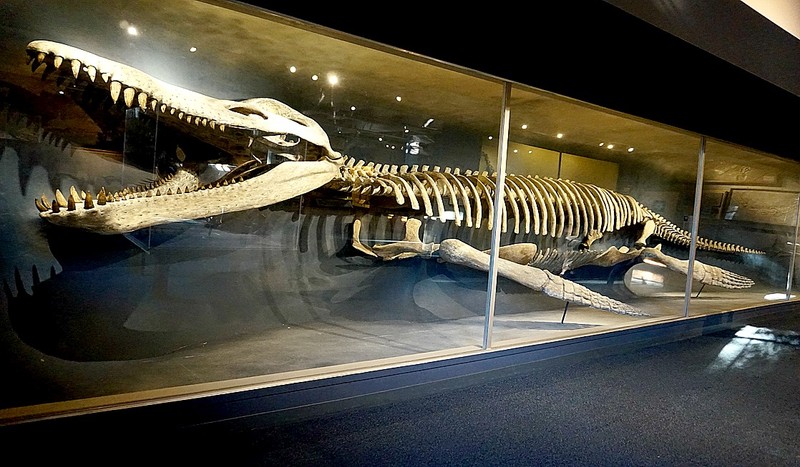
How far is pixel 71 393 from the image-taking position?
83.6 inches

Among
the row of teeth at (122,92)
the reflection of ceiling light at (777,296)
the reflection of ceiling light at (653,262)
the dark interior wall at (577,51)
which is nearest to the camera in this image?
the row of teeth at (122,92)

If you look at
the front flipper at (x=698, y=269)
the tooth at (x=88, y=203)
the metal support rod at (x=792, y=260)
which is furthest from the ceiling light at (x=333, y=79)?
the metal support rod at (x=792, y=260)

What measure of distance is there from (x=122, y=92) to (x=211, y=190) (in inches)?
23.9

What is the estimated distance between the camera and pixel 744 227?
18.7ft

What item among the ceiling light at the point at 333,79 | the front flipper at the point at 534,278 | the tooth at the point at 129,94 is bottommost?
the front flipper at the point at 534,278

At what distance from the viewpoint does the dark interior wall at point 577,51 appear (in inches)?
98.7

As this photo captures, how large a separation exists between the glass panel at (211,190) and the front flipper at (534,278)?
0.17 m

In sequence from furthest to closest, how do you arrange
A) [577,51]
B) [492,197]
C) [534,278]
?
[534,278]
[492,197]
[577,51]

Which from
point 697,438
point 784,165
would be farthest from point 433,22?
point 784,165

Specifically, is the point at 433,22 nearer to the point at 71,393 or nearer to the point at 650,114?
the point at 650,114

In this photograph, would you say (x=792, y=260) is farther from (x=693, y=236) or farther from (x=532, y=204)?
(x=532, y=204)

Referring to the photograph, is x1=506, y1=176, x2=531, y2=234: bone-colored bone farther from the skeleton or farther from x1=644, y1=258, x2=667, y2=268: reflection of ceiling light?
x1=644, y1=258, x2=667, y2=268: reflection of ceiling light

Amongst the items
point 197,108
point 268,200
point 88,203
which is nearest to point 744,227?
point 268,200

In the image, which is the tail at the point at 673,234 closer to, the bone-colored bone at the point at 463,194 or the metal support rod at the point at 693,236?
the metal support rod at the point at 693,236
